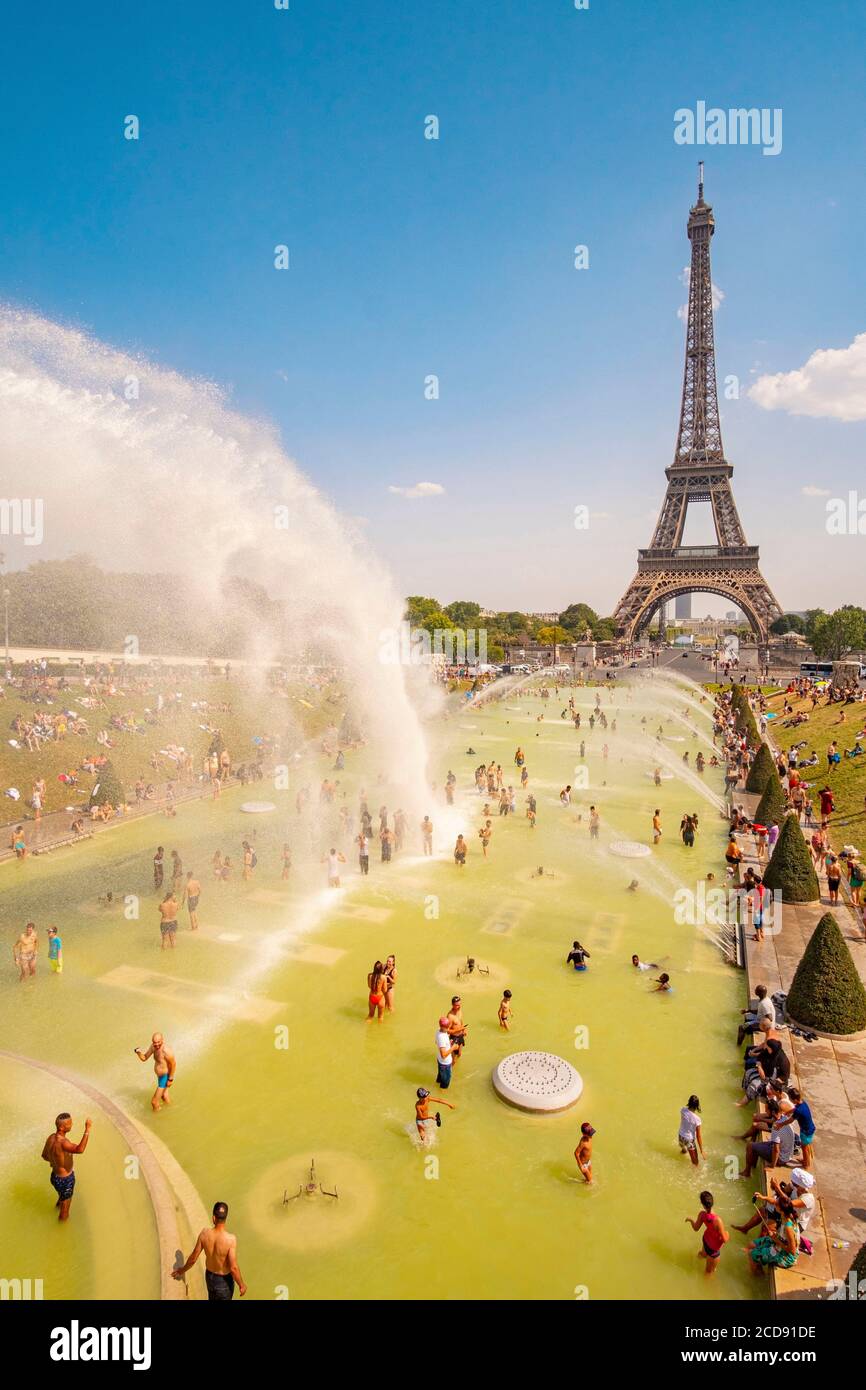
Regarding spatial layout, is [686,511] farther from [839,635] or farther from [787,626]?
[787,626]

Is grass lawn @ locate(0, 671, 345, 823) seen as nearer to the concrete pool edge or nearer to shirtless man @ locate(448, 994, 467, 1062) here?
the concrete pool edge

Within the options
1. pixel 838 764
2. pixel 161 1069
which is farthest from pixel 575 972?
pixel 838 764

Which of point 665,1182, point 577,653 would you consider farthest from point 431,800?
point 577,653

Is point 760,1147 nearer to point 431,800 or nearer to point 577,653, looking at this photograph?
point 431,800

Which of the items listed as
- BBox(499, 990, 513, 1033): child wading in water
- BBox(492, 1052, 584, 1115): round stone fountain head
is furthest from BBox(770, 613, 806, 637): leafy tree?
BBox(492, 1052, 584, 1115): round stone fountain head

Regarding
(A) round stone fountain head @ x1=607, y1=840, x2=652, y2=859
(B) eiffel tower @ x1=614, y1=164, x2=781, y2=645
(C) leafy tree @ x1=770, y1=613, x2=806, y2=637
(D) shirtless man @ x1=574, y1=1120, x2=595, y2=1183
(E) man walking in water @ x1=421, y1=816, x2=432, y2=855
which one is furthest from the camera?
(C) leafy tree @ x1=770, y1=613, x2=806, y2=637
